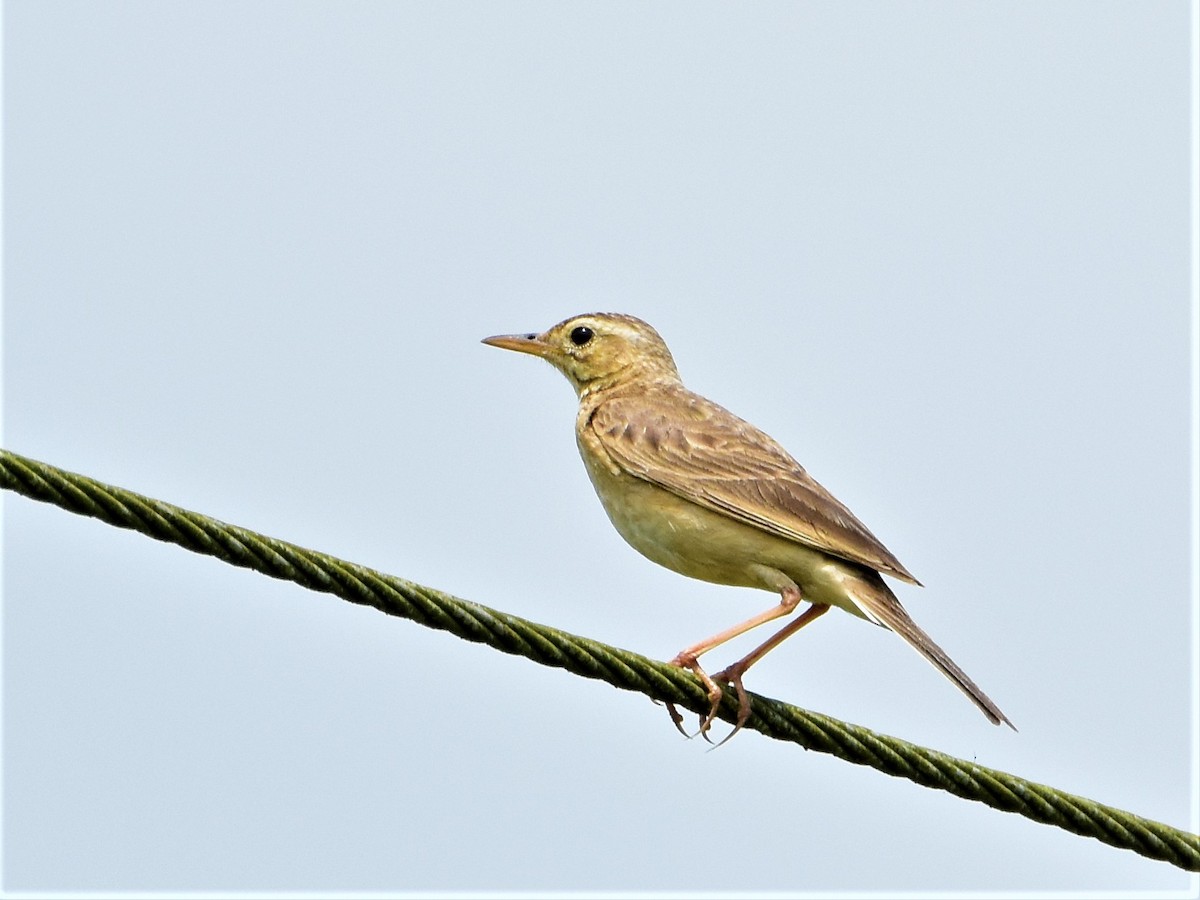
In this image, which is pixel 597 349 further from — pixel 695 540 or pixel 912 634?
pixel 912 634

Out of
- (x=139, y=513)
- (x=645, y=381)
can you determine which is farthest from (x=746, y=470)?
(x=139, y=513)

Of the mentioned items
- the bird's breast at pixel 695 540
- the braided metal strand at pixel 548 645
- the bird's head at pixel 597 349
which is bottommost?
the braided metal strand at pixel 548 645

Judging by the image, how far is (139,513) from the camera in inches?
261

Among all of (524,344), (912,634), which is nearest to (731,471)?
(912,634)

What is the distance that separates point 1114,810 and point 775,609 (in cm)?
307

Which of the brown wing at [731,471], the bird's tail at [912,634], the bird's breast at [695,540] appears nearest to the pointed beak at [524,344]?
the brown wing at [731,471]

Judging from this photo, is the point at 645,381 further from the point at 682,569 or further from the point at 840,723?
the point at 840,723

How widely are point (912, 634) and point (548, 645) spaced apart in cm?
296

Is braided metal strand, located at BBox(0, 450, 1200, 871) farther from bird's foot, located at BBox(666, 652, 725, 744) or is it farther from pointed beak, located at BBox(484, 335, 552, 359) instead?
pointed beak, located at BBox(484, 335, 552, 359)

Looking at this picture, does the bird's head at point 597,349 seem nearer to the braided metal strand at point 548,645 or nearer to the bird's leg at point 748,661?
the bird's leg at point 748,661

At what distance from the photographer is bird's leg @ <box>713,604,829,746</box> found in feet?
29.8

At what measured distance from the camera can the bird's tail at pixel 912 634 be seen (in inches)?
351

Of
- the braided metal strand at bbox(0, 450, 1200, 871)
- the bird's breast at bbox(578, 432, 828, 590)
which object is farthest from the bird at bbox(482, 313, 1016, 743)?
the braided metal strand at bbox(0, 450, 1200, 871)

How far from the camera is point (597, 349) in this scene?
13078 mm
